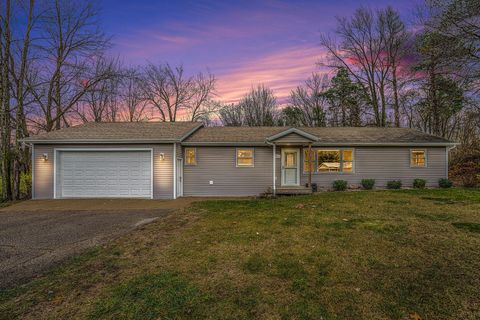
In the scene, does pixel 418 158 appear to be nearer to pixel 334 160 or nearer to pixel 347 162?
pixel 347 162

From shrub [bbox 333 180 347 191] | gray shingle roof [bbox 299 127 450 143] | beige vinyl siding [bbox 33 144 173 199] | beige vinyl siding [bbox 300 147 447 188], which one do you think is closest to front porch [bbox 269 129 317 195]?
gray shingle roof [bbox 299 127 450 143]

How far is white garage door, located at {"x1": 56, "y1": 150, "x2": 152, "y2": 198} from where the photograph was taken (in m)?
11.3

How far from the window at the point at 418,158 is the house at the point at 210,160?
1.8 inches

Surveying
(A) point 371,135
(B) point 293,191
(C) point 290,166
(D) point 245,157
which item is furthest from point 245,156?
(A) point 371,135

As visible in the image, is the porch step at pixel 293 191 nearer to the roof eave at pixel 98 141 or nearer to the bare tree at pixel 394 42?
the roof eave at pixel 98 141

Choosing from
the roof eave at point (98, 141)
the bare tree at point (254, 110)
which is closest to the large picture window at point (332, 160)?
the roof eave at point (98, 141)

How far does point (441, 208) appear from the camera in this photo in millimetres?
7414

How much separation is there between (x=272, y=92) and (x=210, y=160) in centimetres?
1940

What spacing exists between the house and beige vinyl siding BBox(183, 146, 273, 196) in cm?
5

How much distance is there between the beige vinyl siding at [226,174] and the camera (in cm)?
1241

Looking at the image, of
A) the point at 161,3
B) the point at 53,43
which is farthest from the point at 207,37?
the point at 53,43

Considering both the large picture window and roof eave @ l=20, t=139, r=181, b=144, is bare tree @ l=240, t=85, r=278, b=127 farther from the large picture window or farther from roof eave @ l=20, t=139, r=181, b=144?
roof eave @ l=20, t=139, r=181, b=144

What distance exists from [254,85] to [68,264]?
2801 centimetres

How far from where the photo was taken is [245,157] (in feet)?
41.2
